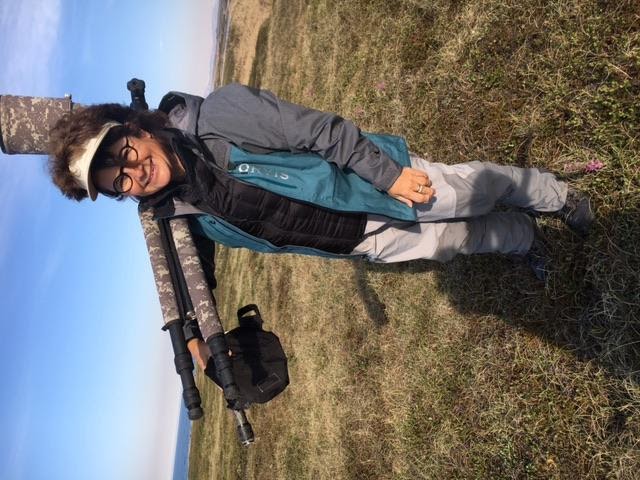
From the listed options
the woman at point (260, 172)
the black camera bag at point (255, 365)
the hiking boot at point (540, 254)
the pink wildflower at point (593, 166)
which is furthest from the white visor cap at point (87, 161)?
the pink wildflower at point (593, 166)

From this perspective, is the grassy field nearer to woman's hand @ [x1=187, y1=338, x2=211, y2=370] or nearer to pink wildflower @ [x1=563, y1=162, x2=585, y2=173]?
pink wildflower @ [x1=563, y1=162, x2=585, y2=173]

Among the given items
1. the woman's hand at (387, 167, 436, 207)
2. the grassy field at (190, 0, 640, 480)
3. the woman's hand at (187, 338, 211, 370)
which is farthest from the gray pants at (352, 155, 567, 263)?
the woman's hand at (187, 338, 211, 370)

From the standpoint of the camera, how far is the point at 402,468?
4.31 metres

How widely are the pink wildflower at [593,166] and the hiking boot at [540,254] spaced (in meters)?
0.49

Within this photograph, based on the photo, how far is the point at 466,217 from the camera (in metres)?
2.95

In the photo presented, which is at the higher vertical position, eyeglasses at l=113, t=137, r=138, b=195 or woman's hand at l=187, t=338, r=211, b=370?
eyeglasses at l=113, t=137, r=138, b=195

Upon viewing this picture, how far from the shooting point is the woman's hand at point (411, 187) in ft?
8.17

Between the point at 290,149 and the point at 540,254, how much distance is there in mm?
1924

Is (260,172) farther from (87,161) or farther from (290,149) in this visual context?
(87,161)

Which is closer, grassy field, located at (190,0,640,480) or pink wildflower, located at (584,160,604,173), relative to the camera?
grassy field, located at (190,0,640,480)

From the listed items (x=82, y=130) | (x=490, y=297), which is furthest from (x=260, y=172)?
(x=490, y=297)

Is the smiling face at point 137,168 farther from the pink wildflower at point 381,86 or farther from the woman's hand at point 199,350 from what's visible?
the pink wildflower at point 381,86

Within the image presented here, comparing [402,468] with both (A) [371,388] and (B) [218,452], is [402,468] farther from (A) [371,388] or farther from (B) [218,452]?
(B) [218,452]

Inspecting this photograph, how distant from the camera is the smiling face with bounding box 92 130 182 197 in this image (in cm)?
236
